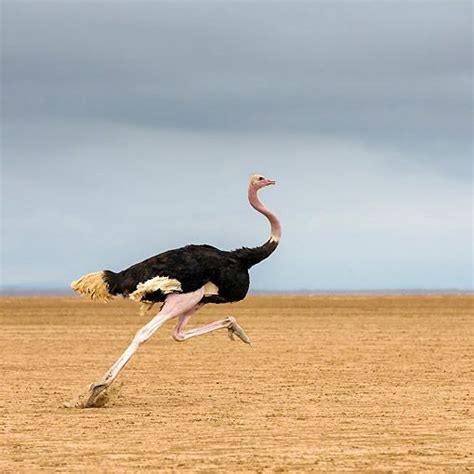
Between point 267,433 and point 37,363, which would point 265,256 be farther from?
point 37,363

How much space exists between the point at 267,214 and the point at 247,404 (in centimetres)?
254

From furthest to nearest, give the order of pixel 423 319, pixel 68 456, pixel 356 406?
pixel 423 319 → pixel 356 406 → pixel 68 456

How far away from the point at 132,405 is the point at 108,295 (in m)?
1.50

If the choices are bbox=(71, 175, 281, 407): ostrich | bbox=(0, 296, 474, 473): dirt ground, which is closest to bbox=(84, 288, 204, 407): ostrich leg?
bbox=(71, 175, 281, 407): ostrich

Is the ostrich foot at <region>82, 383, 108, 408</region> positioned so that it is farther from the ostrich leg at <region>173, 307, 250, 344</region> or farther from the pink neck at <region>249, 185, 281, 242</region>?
the pink neck at <region>249, 185, 281, 242</region>

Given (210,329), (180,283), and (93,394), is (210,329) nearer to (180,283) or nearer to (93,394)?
(180,283)

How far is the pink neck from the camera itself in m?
16.2

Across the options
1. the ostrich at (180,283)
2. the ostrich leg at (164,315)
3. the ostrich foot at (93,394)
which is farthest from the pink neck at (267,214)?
the ostrich foot at (93,394)

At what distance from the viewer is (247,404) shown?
16141 millimetres

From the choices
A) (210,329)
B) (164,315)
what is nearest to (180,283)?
(164,315)

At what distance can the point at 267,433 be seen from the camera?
1327cm

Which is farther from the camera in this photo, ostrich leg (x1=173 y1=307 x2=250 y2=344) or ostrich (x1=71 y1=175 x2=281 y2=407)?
ostrich leg (x1=173 y1=307 x2=250 y2=344)

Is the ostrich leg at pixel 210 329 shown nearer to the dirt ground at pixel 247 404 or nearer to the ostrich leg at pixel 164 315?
the ostrich leg at pixel 164 315

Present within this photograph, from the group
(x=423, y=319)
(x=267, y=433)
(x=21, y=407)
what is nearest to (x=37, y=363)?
(x=21, y=407)
